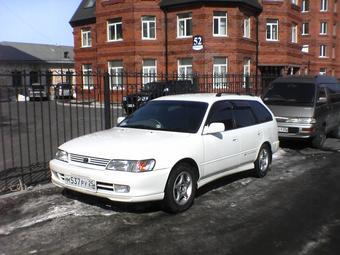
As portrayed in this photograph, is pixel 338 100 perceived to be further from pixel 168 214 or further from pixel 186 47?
pixel 186 47

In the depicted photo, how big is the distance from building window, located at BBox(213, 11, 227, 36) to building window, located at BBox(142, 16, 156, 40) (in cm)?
435

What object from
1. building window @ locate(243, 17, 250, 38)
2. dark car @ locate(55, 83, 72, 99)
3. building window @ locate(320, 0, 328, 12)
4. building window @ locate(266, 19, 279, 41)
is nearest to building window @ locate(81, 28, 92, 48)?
building window @ locate(243, 17, 250, 38)

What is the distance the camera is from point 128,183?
5504mm

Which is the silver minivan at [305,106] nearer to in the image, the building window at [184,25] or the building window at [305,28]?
the building window at [184,25]

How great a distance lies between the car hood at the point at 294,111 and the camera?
445 inches

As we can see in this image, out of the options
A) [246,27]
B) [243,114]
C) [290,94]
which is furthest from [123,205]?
[246,27]

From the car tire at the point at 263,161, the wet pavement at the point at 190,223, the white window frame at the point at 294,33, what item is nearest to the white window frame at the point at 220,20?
the white window frame at the point at 294,33

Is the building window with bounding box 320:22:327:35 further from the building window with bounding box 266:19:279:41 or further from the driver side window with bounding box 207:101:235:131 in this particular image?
the driver side window with bounding box 207:101:235:131

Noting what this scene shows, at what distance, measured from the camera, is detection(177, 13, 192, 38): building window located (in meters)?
30.8

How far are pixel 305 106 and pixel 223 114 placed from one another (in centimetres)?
495

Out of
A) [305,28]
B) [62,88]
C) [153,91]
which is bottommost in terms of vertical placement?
[153,91]

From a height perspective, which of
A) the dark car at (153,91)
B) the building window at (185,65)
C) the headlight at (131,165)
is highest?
the building window at (185,65)

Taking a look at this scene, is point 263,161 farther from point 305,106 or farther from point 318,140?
point 318,140

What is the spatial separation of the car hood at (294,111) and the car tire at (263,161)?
316cm
